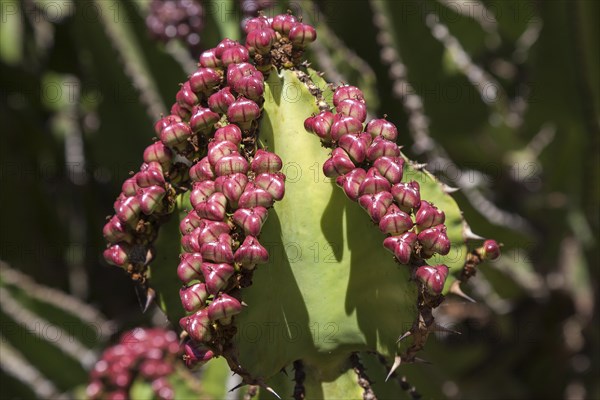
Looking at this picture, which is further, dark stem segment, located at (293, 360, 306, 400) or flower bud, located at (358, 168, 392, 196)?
dark stem segment, located at (293, 360, 306, 400)

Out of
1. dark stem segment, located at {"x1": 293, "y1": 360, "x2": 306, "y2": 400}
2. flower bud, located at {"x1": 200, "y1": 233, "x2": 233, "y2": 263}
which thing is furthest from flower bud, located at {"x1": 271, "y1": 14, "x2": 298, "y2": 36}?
dark stem segment, located at {"x1": 293, "y1": 360, "x2": 306, "y2": 400}

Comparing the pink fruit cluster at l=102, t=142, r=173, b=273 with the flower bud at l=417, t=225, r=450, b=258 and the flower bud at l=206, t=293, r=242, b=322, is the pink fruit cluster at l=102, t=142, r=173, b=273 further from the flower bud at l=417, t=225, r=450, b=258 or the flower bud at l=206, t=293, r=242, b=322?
the flower bud at l=417, t=225, r=450, b=258

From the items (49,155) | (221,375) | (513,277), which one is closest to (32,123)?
(49,155)

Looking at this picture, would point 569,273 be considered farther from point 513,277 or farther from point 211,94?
point 211,94

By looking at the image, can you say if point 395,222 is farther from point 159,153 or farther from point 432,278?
point 159,153

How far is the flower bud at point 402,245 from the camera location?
2.84 ft

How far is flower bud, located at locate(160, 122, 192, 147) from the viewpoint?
3.17ft

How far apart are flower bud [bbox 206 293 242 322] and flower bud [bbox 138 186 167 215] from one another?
0.57ft

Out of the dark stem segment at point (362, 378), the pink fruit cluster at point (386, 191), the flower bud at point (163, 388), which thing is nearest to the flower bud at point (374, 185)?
the pink fruit cluster at point (386, 191)

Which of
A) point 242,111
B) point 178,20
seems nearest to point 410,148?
point 178,20

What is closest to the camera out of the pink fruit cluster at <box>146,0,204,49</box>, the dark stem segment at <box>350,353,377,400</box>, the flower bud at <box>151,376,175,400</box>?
the dark stem segment at <box>350,353,377,400</box>

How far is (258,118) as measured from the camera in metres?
0.98

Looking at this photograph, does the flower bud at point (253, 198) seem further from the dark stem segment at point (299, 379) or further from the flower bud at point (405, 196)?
the dark stem segment at point (299, 379)

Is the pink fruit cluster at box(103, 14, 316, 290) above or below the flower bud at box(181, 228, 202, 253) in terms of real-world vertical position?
above
